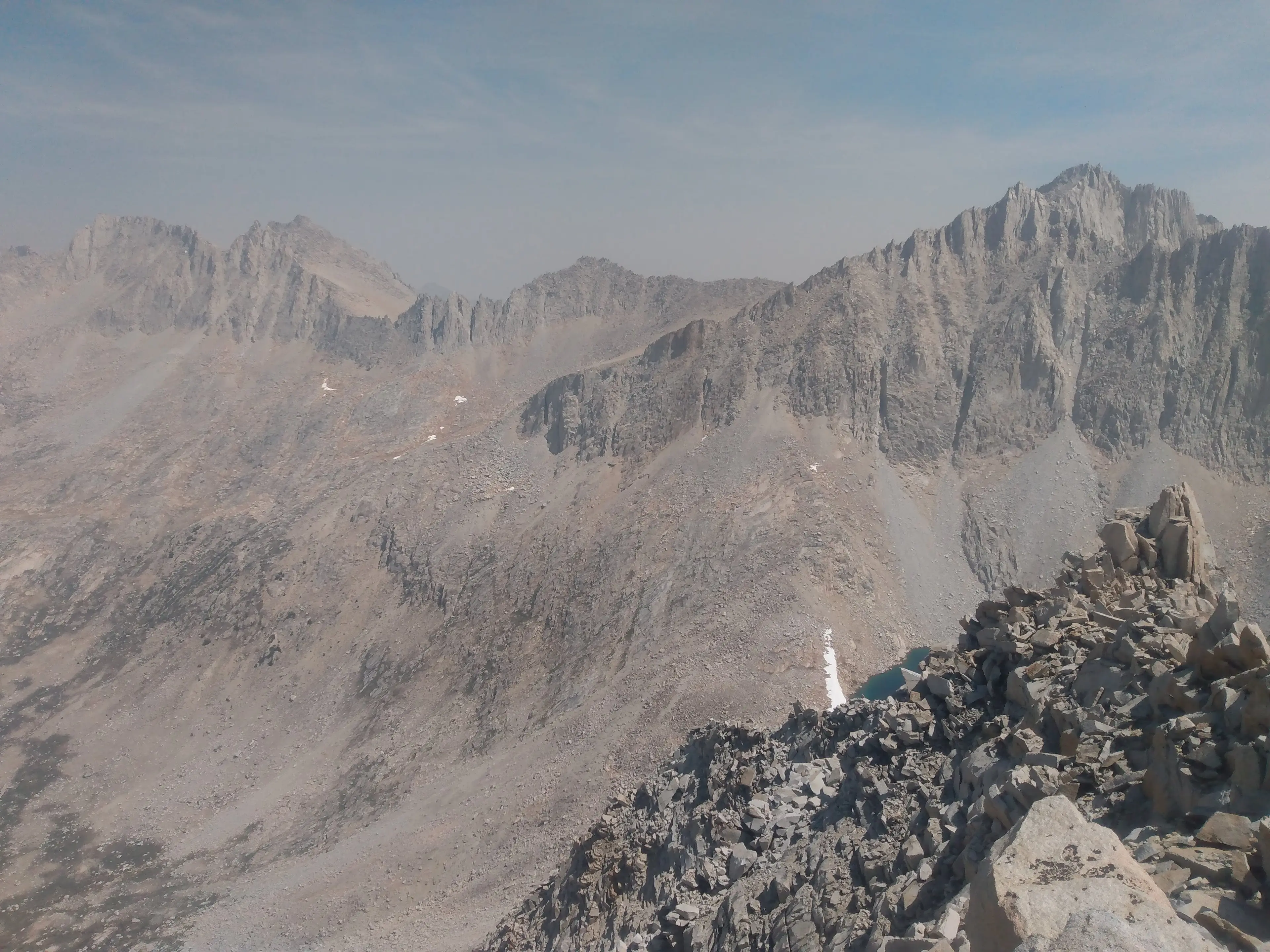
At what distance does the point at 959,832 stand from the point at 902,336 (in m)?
85.6

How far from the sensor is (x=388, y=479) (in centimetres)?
9769

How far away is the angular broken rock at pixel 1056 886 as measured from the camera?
9.81m

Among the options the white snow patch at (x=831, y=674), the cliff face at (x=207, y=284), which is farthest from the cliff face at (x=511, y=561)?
the cliff face at (x=207, y=284)

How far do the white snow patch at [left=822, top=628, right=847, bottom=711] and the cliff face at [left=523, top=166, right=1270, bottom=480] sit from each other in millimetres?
31812

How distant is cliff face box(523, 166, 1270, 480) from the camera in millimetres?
85812

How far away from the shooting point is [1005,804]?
50.1 feet

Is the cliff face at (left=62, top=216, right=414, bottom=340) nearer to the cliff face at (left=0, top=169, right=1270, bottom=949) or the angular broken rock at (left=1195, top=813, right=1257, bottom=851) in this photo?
the cliff face at (left=0, top=169, right=1270, bottom=949)

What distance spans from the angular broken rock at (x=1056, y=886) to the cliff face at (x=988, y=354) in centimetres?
7710

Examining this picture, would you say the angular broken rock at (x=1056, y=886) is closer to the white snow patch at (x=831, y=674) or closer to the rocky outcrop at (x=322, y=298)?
the white snow patch at (x=831, y=674)

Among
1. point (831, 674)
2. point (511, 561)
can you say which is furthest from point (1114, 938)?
point (511, 561)

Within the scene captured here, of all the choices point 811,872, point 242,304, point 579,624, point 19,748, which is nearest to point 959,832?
point 811,872

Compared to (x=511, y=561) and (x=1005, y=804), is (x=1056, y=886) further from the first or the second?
(x=511, y=561)

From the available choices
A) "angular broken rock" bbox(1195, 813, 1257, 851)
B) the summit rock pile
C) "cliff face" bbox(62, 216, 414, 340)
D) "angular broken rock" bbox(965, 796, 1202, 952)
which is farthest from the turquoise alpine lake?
"cliff face" bbox(62, 216, 414, 340)

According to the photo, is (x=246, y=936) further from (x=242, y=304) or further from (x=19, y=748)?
(x=242, y=304)
